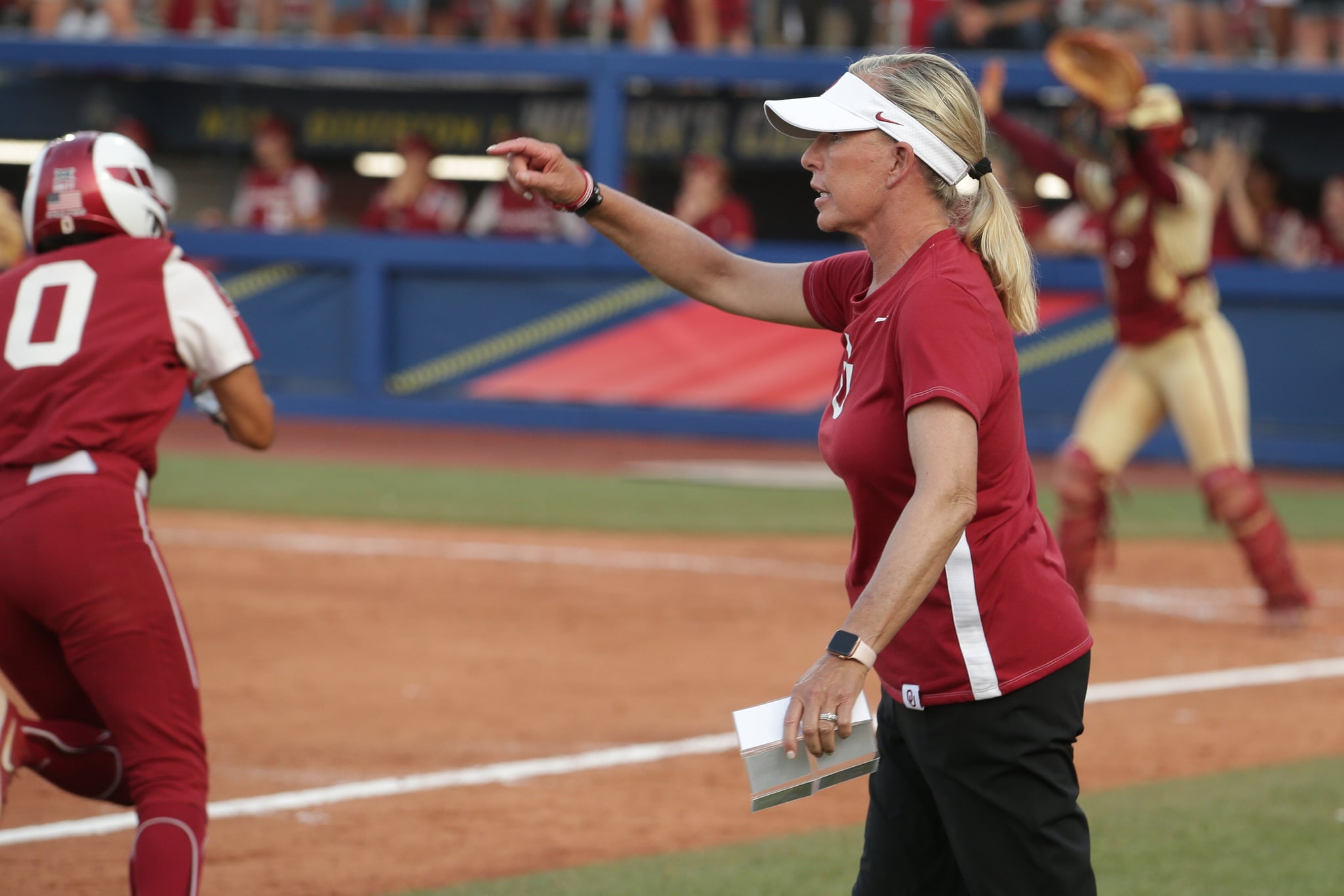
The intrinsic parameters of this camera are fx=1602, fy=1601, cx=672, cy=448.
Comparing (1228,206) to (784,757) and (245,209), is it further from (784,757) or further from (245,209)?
(784,757)

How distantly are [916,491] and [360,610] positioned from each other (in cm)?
612

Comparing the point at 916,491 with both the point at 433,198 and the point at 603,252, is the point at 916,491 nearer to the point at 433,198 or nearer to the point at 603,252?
the point at 603,252

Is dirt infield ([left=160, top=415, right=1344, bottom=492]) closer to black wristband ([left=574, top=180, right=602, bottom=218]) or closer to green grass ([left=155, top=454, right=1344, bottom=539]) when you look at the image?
green grass ([left=155, top=454, right=1344, bottom=539])

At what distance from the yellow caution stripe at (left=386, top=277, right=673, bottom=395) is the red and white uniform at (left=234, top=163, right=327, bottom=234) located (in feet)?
6.67

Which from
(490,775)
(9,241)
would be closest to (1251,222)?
→ (490,775)

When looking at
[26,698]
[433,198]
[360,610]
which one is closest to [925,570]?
[26,698]

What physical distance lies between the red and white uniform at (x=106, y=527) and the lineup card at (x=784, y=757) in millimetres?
1507

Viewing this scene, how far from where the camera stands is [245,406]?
13.1 feet

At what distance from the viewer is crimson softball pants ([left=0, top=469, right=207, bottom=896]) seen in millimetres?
3561

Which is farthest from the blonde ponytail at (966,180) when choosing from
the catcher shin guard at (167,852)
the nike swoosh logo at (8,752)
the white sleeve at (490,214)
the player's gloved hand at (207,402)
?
the white sleeve at (490,214)

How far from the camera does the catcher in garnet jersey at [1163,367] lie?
8.20 m

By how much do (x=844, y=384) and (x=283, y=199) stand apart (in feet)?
48.2

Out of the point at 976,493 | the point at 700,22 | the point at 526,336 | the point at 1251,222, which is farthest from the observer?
the point at 526,336

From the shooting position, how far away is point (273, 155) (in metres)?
16.9
